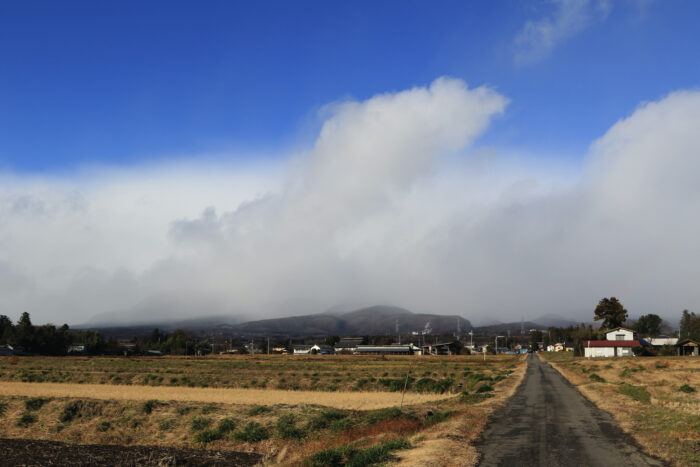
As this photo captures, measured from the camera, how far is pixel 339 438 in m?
23.9

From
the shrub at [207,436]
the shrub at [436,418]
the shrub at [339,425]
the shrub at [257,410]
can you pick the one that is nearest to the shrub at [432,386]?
the shrub at [436,418]

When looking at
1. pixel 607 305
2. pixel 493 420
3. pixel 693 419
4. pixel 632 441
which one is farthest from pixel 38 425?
pixel 607 305

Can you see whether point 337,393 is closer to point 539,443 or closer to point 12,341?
point 539,443

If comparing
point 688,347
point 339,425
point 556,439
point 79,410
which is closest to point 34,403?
point 79,410

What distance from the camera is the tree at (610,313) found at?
478 feet

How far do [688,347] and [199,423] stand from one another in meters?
136

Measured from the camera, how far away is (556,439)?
2061 cm

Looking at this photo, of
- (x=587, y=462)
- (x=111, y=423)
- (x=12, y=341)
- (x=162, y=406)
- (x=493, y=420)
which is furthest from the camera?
(x=12, y=341)

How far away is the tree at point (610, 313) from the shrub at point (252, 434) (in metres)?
145

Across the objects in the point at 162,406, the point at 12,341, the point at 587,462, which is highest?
the point at 587,462

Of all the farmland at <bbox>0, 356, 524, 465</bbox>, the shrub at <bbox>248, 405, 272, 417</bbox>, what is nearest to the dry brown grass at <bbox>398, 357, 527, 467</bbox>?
the farmland at <bbox>0, 356, 524, 465</bbox>

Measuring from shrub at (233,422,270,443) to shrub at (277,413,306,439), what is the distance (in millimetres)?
780

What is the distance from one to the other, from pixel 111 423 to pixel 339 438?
15.5m

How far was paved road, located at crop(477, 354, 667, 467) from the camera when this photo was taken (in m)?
16.8
